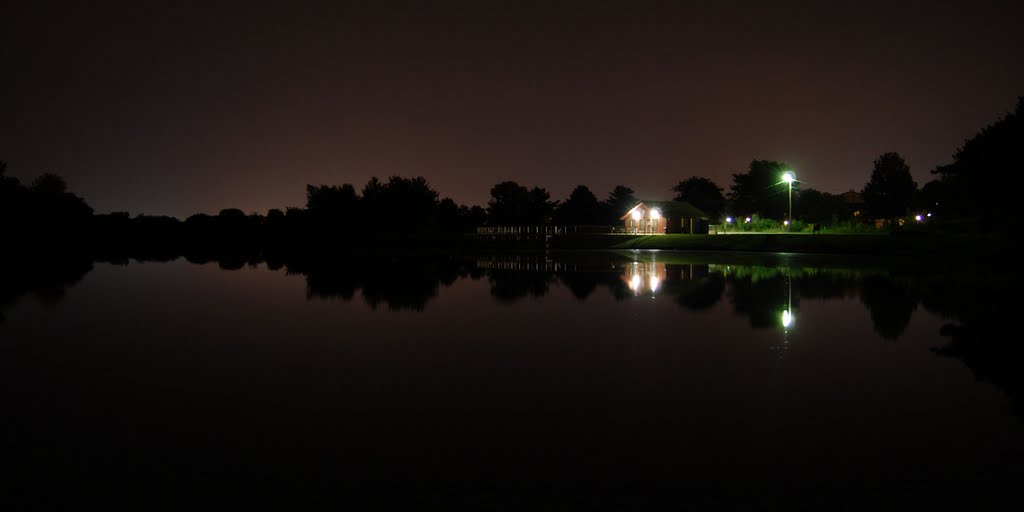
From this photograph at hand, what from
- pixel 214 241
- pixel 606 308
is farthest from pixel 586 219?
pixel 606 308

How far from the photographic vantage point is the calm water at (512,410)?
18.6 ft

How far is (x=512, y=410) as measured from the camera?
788 centimetres

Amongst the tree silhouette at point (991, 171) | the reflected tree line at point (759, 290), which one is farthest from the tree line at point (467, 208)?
the reflected tree line at point (759, 290)

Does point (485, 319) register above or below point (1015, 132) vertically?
below

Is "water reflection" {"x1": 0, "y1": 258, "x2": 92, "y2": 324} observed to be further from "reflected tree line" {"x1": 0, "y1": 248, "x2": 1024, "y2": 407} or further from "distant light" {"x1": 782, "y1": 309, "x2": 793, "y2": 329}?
"distant light" {"x1": 782, "y1": 309, "x2": 793, "y2": 329}

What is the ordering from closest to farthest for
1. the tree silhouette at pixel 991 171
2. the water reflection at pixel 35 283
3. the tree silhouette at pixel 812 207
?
the water reflection at pixel 35 283, the tree silhouette at pixel 991 171, the tree silhouette at pixel 812 207

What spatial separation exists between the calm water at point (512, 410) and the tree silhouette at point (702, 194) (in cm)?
10012

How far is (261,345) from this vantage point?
499 inches

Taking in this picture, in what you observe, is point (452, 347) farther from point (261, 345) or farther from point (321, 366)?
point (261, 345)

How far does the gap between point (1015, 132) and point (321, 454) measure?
41561mm

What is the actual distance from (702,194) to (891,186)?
127 ft

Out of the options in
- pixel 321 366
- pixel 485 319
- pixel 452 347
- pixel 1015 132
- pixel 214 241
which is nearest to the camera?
pixel 321 366

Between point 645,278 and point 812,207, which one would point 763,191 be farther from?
point 645,278

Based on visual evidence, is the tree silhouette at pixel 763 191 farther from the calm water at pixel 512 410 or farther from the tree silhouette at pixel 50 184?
the tree silhouette at pixel 50 184
